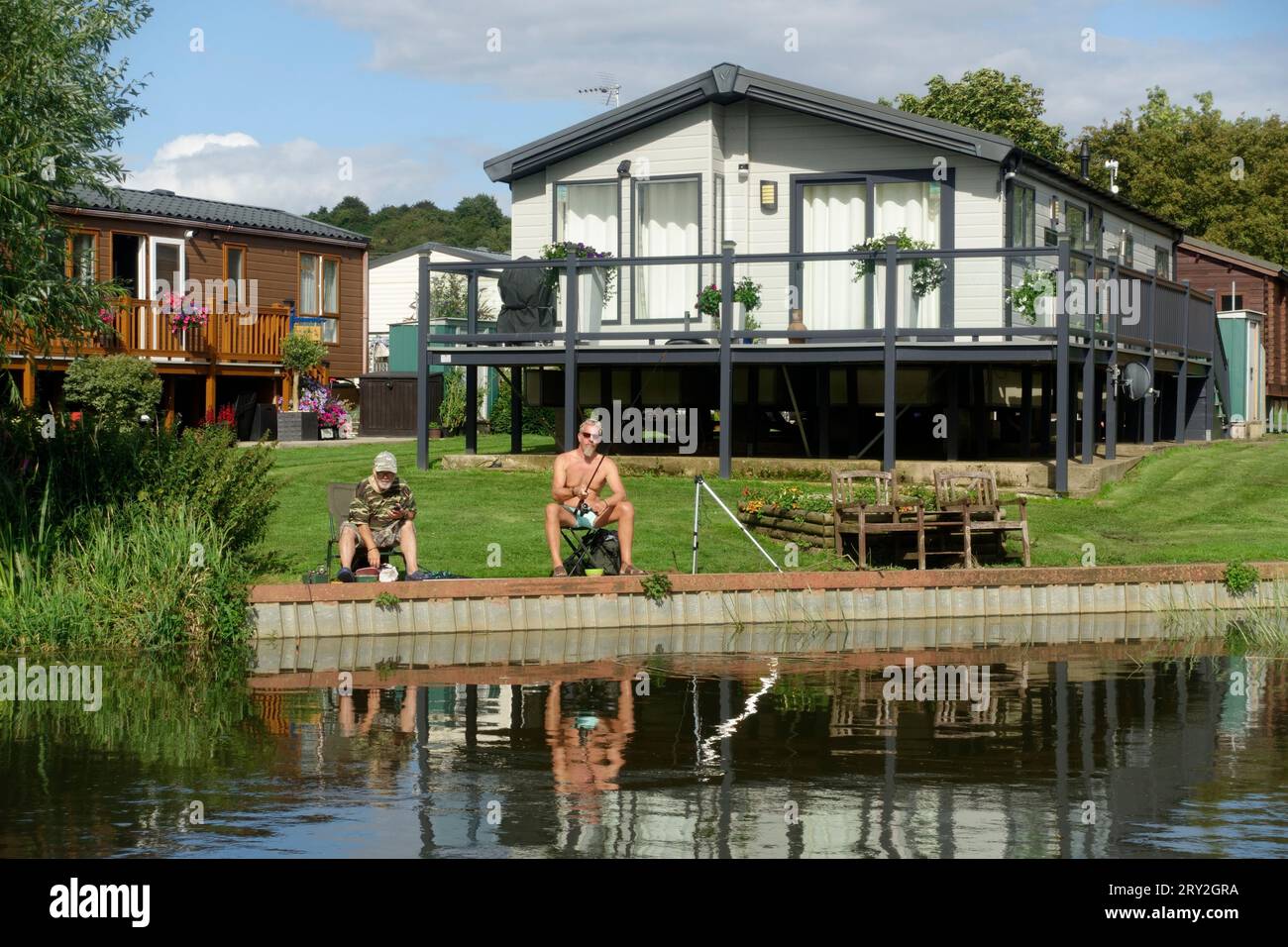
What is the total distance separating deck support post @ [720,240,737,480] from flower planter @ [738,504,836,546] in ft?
10.5

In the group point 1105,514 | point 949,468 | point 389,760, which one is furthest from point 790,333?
point 389,760

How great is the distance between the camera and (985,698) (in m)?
11.5

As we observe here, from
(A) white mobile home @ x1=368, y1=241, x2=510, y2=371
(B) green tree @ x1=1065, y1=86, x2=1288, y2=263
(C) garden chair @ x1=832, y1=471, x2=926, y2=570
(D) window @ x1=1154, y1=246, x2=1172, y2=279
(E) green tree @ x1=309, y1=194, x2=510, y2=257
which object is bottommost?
(C) garden chair @ x1=832, y1=471, x2=926, y2=570

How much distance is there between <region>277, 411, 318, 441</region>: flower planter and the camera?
31562 millimetres

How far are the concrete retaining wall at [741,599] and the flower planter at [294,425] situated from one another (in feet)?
58.9

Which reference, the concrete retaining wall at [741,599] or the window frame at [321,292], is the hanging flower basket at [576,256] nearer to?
the concrete retaining wall at [741,599]

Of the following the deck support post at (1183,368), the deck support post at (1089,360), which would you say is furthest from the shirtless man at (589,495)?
the deck support post at (1183,368)

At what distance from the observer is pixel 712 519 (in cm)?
1817

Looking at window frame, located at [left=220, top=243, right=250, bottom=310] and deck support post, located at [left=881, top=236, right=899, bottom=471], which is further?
window frame, located at [left=220, top=243, right=250, bottom=310]

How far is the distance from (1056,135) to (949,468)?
37619mm

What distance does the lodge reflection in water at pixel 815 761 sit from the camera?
7.78 metres

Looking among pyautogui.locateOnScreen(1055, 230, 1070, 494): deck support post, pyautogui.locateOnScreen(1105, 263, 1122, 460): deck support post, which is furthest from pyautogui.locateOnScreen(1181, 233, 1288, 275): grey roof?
pyautogui.locateOnScreen(1055, 230, 1070, 494): deck support post

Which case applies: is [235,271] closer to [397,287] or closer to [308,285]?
[308,285]

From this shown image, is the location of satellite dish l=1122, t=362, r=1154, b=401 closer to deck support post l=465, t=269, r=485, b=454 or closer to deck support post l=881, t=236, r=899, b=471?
deck support post l=881, t=236, r=899, b=471
